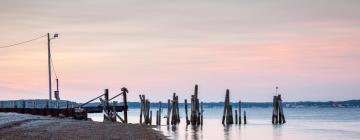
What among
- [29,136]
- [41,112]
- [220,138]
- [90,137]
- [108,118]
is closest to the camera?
[29,136]

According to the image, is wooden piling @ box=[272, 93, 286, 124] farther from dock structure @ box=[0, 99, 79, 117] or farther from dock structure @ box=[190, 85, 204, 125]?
dock structure @ box=[0, 99, 79, 117]

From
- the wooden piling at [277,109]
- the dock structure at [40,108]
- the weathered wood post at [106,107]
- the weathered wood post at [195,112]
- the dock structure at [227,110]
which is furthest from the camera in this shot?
the wooden piling at [277,109]

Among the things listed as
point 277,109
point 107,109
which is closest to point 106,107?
point 107,109

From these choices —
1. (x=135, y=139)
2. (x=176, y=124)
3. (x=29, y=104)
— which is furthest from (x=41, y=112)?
(x=135, y=139)

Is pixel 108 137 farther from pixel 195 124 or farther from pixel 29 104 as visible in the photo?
pixel 195 124

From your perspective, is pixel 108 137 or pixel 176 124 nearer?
pixel 108 137

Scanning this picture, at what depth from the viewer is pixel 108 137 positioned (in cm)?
3253

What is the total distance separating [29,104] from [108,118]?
7.93m

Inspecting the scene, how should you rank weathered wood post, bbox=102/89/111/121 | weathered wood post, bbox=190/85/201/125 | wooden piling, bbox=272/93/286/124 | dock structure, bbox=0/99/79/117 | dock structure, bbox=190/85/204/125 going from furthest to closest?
1. wooden piling, bbox=272/93/286/124
2. weathered wood post, bbox=190/85/201/125
3. dock structure, bbox=190/85/204/125
4. weathered wood post, bbox=102/89/111/121
5. dock structure, bbox=0/99/79/117

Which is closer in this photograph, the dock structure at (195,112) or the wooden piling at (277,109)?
the dock structure at (195,112)

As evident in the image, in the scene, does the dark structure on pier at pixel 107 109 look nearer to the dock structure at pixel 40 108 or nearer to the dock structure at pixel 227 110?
the dock structure at pixel 40 108

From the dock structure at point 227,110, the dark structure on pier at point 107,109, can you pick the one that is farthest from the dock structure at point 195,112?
the dark structure on pier at point 107,109

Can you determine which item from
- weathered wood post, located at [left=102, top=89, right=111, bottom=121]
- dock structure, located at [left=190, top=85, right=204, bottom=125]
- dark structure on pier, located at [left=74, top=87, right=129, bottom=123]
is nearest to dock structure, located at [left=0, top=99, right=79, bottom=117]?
dark structure on pier, located at [left=74, top=87, right=129, bottom=123]

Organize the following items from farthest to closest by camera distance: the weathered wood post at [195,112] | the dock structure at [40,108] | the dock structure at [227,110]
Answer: the dock structure at [227,110], the weathered wood post at [195,112], the dock structure at [40,108]
